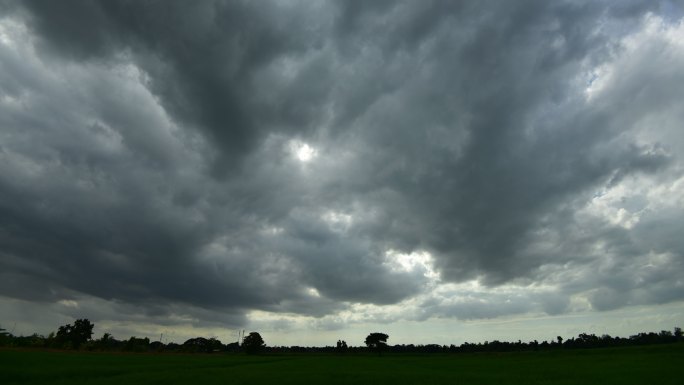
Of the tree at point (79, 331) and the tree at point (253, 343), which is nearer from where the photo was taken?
the tree at point (79, 331)

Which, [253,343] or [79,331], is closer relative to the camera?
[79,331]

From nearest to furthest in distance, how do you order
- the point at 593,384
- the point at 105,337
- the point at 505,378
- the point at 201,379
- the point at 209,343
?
the point at 593,384
the point at 201,379
the point at 505,378
the point at 105,337
the point at 209,343

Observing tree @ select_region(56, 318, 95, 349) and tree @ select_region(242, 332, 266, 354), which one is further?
tree @ select_region(242, 332, 266, 354)

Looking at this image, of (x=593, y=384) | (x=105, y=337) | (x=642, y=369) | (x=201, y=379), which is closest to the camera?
(x=593, y=384)

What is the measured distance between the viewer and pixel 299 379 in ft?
169

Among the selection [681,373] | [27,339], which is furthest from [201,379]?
[27,339]

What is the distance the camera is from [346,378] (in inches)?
2151

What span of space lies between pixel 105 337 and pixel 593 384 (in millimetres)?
154049

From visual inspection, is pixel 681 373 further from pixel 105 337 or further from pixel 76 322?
pixel 76 322

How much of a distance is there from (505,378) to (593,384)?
1118 cm

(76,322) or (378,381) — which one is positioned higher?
(76,322)

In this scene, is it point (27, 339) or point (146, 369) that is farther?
point (27, 339)

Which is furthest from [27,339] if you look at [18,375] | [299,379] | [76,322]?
[299,379]

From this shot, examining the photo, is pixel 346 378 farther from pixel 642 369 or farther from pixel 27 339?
pixel 27 339
